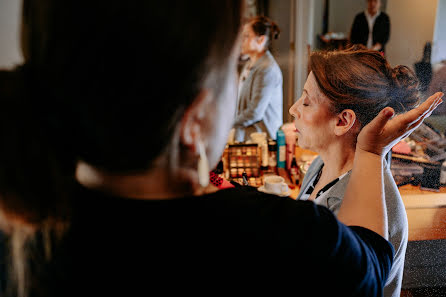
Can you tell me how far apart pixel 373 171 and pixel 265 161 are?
1329 millimetres

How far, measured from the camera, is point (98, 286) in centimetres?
45

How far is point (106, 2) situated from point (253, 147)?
60.6 inches

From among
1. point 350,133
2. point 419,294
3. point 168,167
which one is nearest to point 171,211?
point 168,167

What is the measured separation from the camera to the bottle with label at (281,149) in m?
1.95

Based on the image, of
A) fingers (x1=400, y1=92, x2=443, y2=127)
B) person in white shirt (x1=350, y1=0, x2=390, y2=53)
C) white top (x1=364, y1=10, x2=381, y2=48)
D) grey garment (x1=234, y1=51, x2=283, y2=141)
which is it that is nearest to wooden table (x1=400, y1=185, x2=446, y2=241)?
fingers (x1=400, y1=92, x2=443, y2=127)

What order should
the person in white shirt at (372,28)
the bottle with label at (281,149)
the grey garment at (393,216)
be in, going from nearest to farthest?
1. the grey garment at (393,216)
2. the bottle with label at (281,149)
3. the person in white shirt at (372,28)

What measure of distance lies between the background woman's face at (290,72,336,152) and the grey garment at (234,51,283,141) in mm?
1435

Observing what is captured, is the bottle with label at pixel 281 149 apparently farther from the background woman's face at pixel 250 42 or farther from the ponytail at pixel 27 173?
the ponytail at pixel 27 173

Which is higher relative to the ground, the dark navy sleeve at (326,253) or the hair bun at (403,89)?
the hair bun at (403,89)

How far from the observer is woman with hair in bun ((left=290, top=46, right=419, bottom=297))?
3.02 ft

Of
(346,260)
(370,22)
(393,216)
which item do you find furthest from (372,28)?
(346,260)

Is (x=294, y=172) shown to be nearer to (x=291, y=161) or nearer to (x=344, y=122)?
(x=291, y=161)

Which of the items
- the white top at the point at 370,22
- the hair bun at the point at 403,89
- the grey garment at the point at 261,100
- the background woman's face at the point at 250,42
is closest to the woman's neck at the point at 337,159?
the hair bun at the point at 403,89

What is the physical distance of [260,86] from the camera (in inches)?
101
